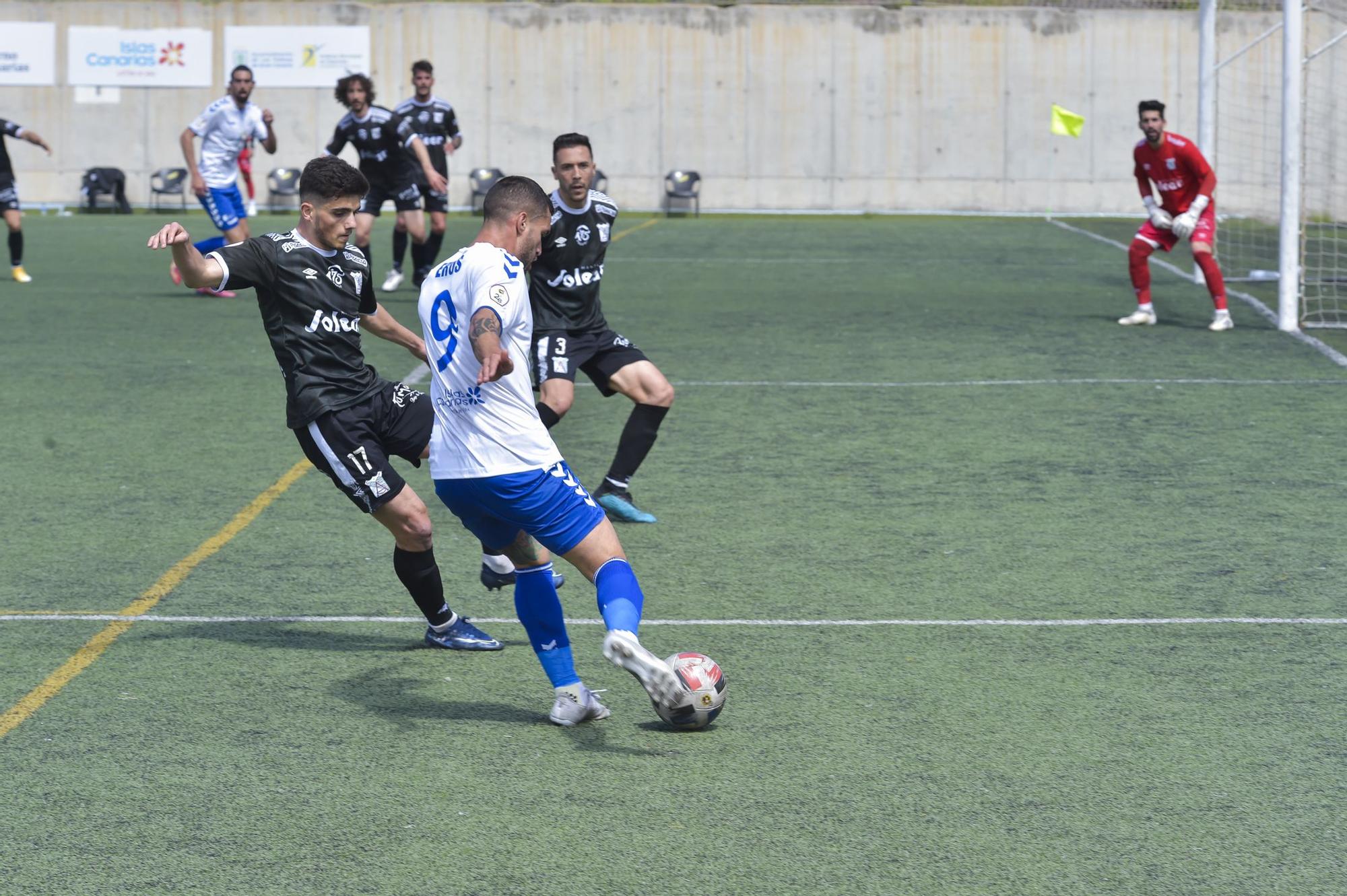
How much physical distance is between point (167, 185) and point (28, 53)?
4.22 meters

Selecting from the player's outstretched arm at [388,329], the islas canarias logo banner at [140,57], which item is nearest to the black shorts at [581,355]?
the player's outstretched arm at [388,329]

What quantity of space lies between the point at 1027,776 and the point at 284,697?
234 centimetres

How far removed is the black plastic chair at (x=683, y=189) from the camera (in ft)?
102

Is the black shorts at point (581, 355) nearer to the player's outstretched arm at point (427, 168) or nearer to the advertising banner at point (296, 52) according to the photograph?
the player's outstretched arm at point (427, 168)

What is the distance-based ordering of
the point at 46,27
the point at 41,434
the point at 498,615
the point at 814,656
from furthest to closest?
the point at 46,27 → the point at 41,434 → the point at 498,615 → the point at 814,656

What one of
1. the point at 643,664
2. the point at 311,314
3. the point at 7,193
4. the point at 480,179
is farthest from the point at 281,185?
the point at 643,664

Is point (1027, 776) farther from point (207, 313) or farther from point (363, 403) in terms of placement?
point (207, 313)

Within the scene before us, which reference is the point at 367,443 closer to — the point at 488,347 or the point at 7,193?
the point at 488,347

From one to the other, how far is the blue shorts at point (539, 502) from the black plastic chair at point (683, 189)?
2630 centimetres

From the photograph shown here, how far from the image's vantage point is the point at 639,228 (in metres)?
27.2

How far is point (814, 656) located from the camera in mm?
5566

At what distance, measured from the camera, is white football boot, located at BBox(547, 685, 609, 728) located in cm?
488

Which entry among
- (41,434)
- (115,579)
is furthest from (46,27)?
(115,579)

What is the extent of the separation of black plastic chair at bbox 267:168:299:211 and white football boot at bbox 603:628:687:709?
27232 millimetres
